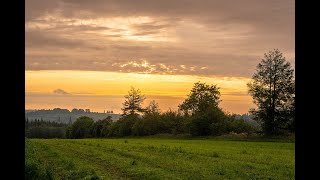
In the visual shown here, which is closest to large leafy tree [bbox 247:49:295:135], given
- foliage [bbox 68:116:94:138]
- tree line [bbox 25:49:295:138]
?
tree line [bbox 25:49:295:138]

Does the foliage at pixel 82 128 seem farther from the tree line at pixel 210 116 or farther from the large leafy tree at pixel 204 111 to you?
the large leafy tree at pixel 204 111

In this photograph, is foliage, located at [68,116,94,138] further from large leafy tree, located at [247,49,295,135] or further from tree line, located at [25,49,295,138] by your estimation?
large leafy tree, located at [247,49,295,135]

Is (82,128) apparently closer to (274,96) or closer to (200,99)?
(200,99)

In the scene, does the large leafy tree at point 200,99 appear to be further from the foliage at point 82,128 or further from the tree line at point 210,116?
the foliage at point 82,128

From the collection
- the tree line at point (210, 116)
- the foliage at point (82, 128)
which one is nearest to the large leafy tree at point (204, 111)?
the tree line at point (210, 116)

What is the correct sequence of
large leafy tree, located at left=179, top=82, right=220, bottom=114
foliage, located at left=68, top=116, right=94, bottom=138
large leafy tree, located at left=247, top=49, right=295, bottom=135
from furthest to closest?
foliage, located at left=68, top=116, right=94, bottom=138 < large leafy tree, located at left=179, top=82, right=220, bottom=114 < large leafy tree, located at left=247, top=49, right=295, bottom=135

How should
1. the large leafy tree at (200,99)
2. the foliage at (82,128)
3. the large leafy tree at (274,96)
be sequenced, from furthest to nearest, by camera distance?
the foliage at (82,128) → the large leafy tree at (200,99) → the large leafy tree at (274,96)

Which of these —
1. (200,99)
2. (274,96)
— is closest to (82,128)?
(200,99)

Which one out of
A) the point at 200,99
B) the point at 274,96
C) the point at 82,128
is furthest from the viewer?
the point at 82,128

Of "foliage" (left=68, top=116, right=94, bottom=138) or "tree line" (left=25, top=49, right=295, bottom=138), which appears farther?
"foliage" (left=68, top=116, right=94, bottom=138)

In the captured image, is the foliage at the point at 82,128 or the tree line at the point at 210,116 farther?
the foliage at the point at 82,128

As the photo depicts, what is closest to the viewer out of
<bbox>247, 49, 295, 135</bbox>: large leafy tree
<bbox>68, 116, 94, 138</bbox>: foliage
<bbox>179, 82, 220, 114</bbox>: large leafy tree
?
<bbox>247, 49, 295, 135</bbox>: large leafy tree

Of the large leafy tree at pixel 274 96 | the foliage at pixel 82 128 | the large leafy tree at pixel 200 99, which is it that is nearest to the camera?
the large leafy tree at pixel 274 96
